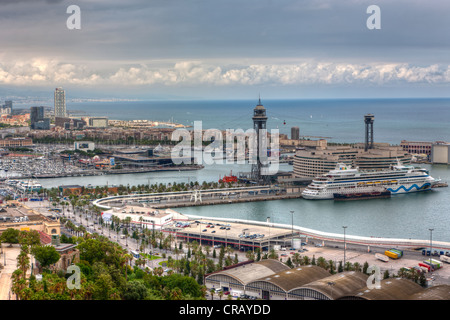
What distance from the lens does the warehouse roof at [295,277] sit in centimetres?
871

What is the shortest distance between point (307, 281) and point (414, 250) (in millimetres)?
3981

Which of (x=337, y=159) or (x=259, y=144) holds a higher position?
(x=259, y=144)

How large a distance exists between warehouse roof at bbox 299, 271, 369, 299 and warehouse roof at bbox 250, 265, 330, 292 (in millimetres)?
242

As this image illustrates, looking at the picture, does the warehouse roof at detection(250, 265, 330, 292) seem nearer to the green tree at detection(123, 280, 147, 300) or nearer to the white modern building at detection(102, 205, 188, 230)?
the green tree at detection(123, 280, 147, 300)

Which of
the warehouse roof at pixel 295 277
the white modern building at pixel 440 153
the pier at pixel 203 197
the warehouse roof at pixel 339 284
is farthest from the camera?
the white modern building at pixel 440 153

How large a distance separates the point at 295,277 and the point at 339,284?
0.72m

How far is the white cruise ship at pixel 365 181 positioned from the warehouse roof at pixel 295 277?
452 inches

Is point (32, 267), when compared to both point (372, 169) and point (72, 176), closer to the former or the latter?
point (372, 169)

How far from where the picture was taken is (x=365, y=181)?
2164 centimetres

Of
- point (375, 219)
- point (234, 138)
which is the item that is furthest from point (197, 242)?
point (234, 138)

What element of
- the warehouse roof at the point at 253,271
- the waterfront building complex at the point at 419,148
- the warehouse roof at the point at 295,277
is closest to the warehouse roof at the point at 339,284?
the warehouse roof at the point at 295,277

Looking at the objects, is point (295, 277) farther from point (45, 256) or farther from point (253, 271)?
point (45, 256)

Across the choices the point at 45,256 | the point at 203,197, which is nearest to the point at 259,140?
the point at 203,197

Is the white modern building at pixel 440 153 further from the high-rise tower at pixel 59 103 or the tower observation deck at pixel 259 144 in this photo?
the high-rise tower at pixel 59 103
